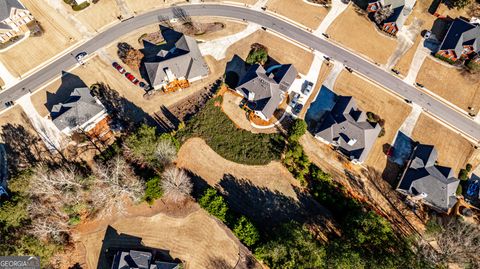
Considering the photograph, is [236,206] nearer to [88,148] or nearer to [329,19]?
[88,148]

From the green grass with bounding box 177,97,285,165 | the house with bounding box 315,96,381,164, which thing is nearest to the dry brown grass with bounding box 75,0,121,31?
the green grass with bounding box 177,97,285,165

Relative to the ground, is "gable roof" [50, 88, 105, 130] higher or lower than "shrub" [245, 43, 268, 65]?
lower

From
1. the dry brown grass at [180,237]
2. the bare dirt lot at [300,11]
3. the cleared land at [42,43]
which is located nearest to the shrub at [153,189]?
the dry brown grass at [180,237]

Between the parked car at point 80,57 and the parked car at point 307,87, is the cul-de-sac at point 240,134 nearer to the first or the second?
the parked car at point 80,57

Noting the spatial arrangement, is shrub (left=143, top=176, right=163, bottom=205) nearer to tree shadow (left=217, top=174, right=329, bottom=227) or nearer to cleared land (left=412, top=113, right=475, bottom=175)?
tree shadow (left=217, top=174, right=329, bottom=227)

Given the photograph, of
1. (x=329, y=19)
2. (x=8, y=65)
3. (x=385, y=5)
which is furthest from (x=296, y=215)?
(x=8, y=65)
